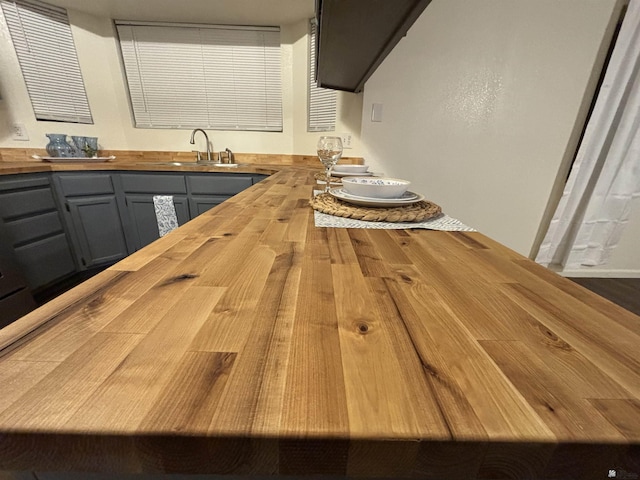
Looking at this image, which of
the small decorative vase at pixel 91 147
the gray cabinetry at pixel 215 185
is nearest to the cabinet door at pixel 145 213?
the gray cabinetry at pixel 215 185

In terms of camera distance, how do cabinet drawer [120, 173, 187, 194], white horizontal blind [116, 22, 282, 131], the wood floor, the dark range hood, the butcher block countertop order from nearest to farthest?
the butcher block countertop, the dark range hood, the wood floor, cabinet drawer [120, 173, 187, 194], white horizontal blind [116, 22, 282, 131]

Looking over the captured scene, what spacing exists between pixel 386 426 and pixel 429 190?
2.02 m

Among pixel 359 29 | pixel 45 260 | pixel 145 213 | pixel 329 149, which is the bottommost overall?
pixel 45 260

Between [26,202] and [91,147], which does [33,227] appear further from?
[91,147]

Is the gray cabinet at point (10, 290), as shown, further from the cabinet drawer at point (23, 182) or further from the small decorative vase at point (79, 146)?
the small decorative vase at point (79, 146)

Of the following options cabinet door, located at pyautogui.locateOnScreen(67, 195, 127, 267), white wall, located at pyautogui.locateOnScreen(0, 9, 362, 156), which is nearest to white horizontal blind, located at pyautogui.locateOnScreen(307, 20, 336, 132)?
white wall, located at pyautogui.locateOnScreen(0, 9, 362, 156)

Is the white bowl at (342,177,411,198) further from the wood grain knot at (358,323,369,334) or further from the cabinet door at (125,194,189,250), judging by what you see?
the cabinet door at (125,194,189,250)

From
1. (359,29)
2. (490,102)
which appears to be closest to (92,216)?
(359,29)

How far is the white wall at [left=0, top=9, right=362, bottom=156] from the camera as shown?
2.02m

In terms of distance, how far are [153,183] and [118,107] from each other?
3.30ft

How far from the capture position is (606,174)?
5.71 ft

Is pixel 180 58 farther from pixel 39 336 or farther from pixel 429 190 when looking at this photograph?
pixel 39 336

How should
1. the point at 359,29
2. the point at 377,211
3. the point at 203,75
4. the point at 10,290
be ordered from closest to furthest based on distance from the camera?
the point at 377,211 → the point at 359,29 → the point at 10,290 → the point at 203,75

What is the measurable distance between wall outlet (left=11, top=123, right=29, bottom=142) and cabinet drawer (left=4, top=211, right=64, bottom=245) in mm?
840
